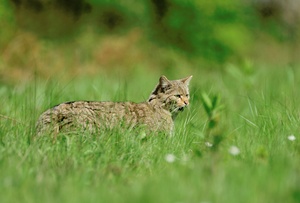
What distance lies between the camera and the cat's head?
7.40 meters

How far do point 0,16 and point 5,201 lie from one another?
10486 mm

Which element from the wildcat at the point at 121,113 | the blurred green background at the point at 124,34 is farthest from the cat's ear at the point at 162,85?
the blurred green background at the point at 124,34

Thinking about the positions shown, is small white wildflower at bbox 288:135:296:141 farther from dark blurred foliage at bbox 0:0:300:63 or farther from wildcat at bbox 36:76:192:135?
dark blurred foliage at bbox 0:0:300:63

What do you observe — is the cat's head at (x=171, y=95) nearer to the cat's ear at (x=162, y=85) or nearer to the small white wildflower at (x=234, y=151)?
the cat's ear at (x=162, y=85)

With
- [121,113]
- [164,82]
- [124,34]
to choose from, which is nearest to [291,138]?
[121,113]

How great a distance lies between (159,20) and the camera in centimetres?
1847

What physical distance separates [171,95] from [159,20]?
11.3m

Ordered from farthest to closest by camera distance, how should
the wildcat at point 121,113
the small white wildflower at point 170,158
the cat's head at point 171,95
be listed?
the cat's head at point 171,95, the wildcat at point 121,113, the small white wildflower at point 170,158

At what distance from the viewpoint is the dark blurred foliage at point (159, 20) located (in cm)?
1738

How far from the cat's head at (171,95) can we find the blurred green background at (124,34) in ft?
21.3

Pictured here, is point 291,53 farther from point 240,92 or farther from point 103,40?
point 240,92

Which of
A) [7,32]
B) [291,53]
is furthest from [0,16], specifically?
Answer: [291,53]

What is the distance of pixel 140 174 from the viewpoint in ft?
17.6

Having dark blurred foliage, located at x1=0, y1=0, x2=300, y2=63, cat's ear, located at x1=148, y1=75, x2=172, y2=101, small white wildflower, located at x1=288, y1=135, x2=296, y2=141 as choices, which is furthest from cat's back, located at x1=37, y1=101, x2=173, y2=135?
dark blurred foliage, located at x1=0, y1=0, x2=300, y2=63
